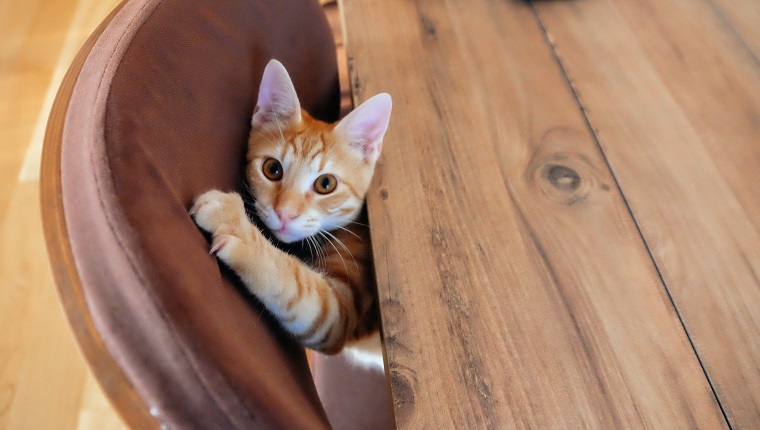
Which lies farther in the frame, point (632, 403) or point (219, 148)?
point (219, 148)

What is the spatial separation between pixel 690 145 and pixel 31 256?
2.01 m

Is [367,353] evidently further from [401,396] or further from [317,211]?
[401,396]

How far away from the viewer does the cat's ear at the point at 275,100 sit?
86 cm

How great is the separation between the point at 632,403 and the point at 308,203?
0.61 meters

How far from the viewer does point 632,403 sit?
24.7 inches

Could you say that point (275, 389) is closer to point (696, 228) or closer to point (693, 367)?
point (693, 367)

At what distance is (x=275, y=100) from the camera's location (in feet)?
3.04

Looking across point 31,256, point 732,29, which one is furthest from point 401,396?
point 31,256

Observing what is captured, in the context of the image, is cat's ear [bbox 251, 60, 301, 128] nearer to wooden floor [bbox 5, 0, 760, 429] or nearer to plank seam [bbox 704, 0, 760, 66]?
wooden floor [bbox 5, 0, 760, 429]

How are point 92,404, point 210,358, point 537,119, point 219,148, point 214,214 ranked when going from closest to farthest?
point 210,358, point 214,214, point 219,148, point 537,119, point 92,404

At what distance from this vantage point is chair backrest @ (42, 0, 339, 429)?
40 cm

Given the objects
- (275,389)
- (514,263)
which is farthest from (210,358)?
(514,263)

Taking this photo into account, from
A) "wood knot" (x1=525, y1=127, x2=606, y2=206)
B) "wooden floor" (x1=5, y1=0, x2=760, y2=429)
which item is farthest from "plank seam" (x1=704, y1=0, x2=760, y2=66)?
"wood knot" (x1=525, y1=127, x2=606, y2=206)

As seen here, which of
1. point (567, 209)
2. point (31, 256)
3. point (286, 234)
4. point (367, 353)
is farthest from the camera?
point (31, 256)
